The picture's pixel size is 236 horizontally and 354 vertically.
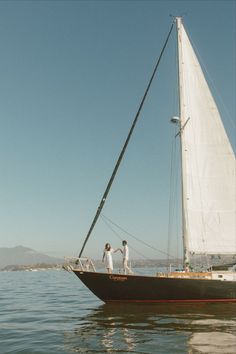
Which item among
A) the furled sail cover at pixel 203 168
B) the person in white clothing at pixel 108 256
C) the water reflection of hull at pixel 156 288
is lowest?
the water reflection of hull at pixel 156 288

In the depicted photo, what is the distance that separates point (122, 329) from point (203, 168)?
11305 millimetres

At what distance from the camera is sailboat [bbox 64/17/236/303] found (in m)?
19.6

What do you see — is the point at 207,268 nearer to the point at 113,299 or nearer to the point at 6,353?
the point at 113,299

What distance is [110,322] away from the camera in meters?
16.0

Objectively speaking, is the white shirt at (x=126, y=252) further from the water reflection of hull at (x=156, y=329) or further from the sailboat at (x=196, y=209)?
the water reflection of hull at (x=156, y=329)

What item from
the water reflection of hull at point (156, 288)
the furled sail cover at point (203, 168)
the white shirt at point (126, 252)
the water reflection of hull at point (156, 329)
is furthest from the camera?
the furled sail cover at point (203, 168)

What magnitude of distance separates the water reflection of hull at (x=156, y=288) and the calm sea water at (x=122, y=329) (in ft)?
1.52

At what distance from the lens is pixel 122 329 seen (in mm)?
14523

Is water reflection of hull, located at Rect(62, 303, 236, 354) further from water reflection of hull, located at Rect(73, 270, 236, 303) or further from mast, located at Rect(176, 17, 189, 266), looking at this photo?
mast, located at Rect(176, 17, 189, 266)

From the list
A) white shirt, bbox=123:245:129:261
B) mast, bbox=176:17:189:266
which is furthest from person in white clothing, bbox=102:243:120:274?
mast, bbox=176:17:189:266

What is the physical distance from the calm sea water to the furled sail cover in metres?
3.91

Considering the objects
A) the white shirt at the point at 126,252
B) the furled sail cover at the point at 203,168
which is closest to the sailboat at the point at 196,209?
the furled sail cover at the point at 203,168

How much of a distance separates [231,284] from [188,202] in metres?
4.91

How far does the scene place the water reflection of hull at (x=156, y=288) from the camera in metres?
19.3
